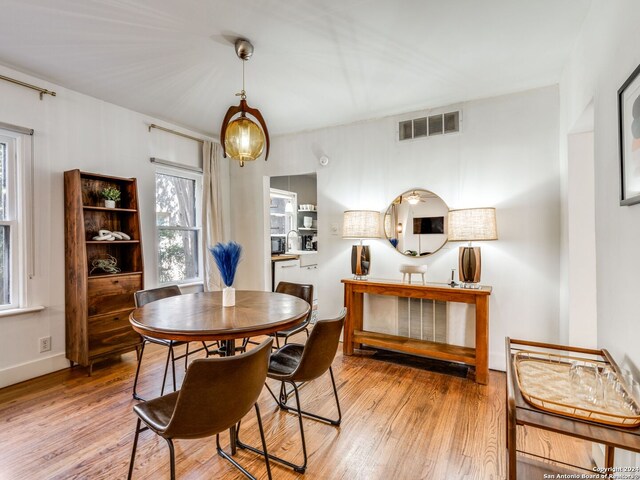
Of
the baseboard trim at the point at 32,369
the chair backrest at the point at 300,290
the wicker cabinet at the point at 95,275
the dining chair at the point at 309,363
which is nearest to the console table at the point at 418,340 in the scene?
the chair backrest at the point at 300,290

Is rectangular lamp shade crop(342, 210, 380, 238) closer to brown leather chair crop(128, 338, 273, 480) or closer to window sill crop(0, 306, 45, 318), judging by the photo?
brown leather chair crop(128, 338, 273, 480)

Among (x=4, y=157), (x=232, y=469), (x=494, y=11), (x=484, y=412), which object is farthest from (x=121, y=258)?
(x=494, y=11)

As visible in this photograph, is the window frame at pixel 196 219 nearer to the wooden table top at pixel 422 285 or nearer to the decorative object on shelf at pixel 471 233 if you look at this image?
the wooden table top at pixel 422 285

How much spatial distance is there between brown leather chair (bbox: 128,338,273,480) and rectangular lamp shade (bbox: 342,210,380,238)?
2.19 metres

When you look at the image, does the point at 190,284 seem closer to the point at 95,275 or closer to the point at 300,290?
the point at 95,275

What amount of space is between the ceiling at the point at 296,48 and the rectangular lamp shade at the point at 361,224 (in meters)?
1.12

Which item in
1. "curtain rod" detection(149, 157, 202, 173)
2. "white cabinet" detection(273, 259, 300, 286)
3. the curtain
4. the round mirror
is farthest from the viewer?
"white cabinet" detection(273, 259, 300, 286)

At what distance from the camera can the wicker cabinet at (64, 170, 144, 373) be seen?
2.87m

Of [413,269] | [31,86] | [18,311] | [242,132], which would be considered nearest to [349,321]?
[413,269]

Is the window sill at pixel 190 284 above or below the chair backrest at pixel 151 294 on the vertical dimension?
below

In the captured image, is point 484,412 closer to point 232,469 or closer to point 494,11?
point 232,469

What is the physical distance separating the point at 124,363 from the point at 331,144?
3.24m

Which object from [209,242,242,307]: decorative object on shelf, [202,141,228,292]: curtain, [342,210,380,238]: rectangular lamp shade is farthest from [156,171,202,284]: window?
[209,242,242,307]: decorative object on shelf

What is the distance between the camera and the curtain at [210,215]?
420cm
